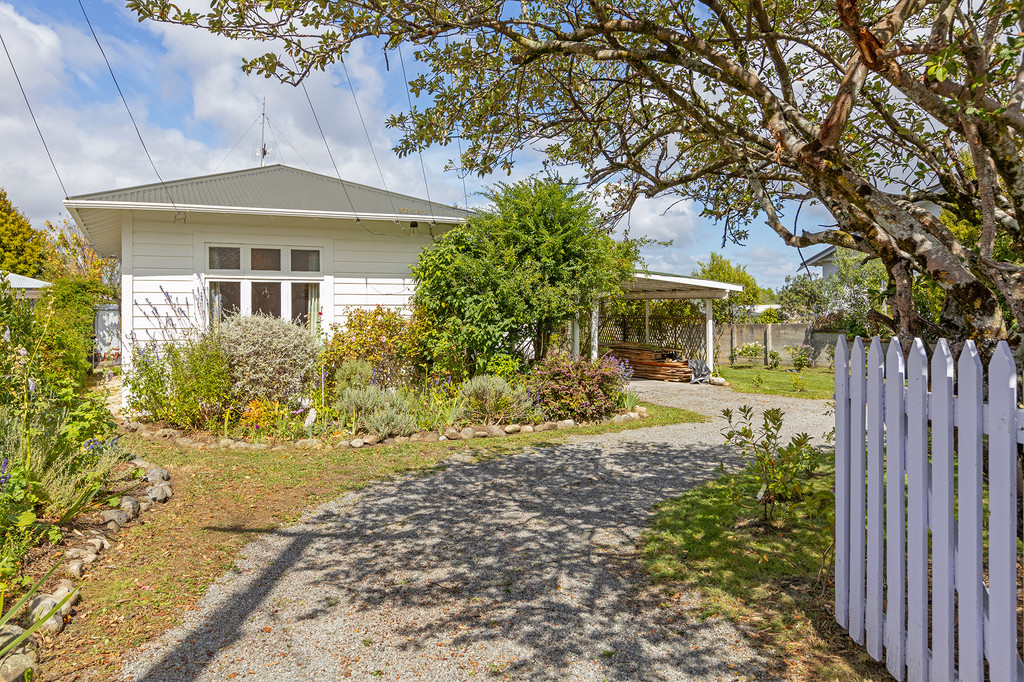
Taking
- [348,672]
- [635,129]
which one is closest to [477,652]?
[348,672]

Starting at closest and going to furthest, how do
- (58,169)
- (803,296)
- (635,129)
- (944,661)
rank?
1. (944,661)
2. (635,129)
3. (58,169)
4. (803,296)

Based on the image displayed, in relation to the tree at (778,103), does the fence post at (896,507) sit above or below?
below

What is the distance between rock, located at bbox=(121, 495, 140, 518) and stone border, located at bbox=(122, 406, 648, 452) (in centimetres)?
272

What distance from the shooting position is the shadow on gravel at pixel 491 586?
2768 millimetres

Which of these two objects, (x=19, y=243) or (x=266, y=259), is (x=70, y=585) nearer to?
(x=266, y=259)

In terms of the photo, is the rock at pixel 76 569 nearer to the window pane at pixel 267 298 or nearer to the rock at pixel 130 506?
the rock at pixel 130 506

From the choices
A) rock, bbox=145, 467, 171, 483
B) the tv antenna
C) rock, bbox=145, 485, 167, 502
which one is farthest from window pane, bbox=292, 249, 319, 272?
rock, bbox=145, 485, 167, 502

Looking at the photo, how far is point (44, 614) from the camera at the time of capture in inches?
117

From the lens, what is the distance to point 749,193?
5773 mm

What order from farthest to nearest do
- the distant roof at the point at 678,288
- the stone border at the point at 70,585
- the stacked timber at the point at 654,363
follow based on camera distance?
1. the stacked timber at the point at 654,363
2. the distant roof at the point at 678,288
3. the stone border at the point at 70,585

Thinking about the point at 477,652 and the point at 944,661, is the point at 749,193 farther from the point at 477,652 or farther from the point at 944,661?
the point at 477,652

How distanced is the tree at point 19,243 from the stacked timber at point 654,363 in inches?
1071

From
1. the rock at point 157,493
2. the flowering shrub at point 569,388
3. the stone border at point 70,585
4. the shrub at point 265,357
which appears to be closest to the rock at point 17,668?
the stone border at point 70,585

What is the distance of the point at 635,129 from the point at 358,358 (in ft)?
19.0
